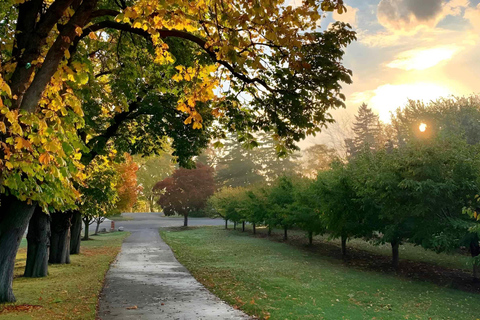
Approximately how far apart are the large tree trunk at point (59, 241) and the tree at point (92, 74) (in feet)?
25.3

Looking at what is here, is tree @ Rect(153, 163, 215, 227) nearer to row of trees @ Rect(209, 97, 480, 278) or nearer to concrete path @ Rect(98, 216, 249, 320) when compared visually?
row of trees @ Rect(209, 97, 480, 278)

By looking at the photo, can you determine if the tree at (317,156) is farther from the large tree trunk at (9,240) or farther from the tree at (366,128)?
the large tree trunk at (9,240)

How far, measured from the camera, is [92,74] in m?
6.98

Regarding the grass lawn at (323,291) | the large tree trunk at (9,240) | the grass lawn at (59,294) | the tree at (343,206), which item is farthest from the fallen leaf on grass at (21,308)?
the tree at (343,206)

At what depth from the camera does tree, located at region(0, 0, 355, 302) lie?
556 cm

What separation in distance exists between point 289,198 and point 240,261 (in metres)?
8.34

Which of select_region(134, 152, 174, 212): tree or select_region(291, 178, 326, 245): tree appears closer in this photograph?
select_region(291, 178, 326, 245): tree

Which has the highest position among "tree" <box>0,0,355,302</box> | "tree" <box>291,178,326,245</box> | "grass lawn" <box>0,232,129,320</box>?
"tree" <box>0,0,355,302</box>

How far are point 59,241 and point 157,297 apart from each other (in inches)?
375

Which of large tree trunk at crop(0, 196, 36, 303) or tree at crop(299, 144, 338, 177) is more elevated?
tree at crop(299, 144, 338, 177)

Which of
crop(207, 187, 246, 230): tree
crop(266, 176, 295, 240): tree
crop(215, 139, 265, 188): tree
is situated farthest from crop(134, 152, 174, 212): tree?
crop(266, 176, 295, 240): tree

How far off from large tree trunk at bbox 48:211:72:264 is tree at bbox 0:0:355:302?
7.71 m

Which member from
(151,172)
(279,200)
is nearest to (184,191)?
(279,200)

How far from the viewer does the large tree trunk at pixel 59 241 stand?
16469 mm
